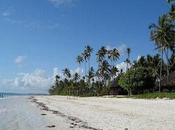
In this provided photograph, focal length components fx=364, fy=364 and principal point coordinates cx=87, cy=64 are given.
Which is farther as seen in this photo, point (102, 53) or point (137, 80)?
point (102, 53)

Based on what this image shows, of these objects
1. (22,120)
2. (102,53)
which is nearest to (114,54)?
(102,53)

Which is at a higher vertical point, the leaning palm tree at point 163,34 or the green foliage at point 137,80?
the leaning palm tree at point 163,34

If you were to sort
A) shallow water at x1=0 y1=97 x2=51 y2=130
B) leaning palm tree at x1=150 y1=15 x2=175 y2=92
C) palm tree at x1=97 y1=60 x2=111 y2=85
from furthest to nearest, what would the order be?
palm tree at x1=97 y1=60 x2=111 y2=85 → leaning palm tree at x1=150 y1=15 x2=175 y2=92 → shallow water at x1=0 y1=97 x2=51 y2=130

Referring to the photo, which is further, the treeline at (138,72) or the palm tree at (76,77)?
the palm tree at (76,77)

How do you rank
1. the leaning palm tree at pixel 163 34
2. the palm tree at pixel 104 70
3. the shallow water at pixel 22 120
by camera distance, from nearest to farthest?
the shallow water at pixel 22 120
the leaning palm tree at pixel 163 34
the palm tree at pixel 104 70

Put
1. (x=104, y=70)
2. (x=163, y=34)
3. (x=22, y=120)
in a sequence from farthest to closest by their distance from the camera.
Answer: (x=104, y=70) < (x=163, y=34) < (x=22, y=120)

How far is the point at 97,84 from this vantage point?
107 metres

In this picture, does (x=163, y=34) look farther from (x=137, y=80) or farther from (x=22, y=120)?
(x=22, y=120)

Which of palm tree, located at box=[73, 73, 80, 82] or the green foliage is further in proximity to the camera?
palm tree, located at box=[73, 73, 80, 82]

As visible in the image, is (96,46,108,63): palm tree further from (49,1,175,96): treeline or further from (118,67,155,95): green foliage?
(118,67,155,95): green foliage

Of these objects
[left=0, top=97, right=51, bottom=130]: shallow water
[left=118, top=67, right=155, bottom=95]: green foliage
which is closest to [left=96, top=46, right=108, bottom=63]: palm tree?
[left=118, top=67, right=155, bottom=95]: green foliage

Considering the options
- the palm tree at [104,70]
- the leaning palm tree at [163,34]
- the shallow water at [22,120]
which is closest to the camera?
the shallow water at [22,120]

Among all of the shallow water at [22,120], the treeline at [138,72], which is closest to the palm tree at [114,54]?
the treeline at [138,72]

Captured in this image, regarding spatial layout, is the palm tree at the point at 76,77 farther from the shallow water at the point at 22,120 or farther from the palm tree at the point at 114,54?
the shallow water at the point at 22,120
